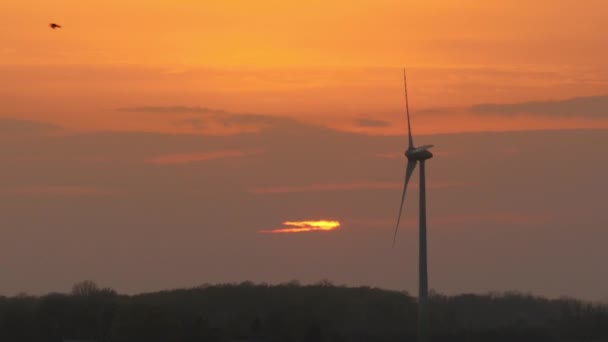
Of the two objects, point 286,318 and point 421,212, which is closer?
point 421,212

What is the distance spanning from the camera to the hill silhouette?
442 feet

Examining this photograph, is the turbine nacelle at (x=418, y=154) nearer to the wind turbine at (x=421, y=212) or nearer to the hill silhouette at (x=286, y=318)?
the wind turbine at (x=421, y=212)

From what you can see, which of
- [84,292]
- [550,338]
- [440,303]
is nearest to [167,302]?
[84,292]

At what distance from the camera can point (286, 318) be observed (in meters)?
146

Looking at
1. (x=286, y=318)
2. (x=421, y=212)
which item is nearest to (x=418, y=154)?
(x=421, y=212)

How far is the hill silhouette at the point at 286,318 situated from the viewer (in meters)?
135

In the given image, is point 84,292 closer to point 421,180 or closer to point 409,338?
point 409,338

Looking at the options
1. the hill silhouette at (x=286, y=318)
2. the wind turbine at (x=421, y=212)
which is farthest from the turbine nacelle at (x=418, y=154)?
the hill silhouette at (x=286, y=318)

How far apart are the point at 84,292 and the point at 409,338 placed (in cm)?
4277

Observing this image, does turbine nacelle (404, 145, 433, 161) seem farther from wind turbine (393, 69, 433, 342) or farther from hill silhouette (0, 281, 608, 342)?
hill silhouette (0, 281, 608, 342)

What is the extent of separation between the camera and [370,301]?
158 metres

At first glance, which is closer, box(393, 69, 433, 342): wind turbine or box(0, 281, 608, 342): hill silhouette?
box(393, 69, 433, 342): wind turbine

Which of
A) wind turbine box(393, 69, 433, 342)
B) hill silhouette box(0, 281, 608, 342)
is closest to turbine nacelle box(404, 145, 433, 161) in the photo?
wind turbine box(393, 69, 433, 342)

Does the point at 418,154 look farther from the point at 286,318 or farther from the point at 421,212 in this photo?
the point at 286,318
